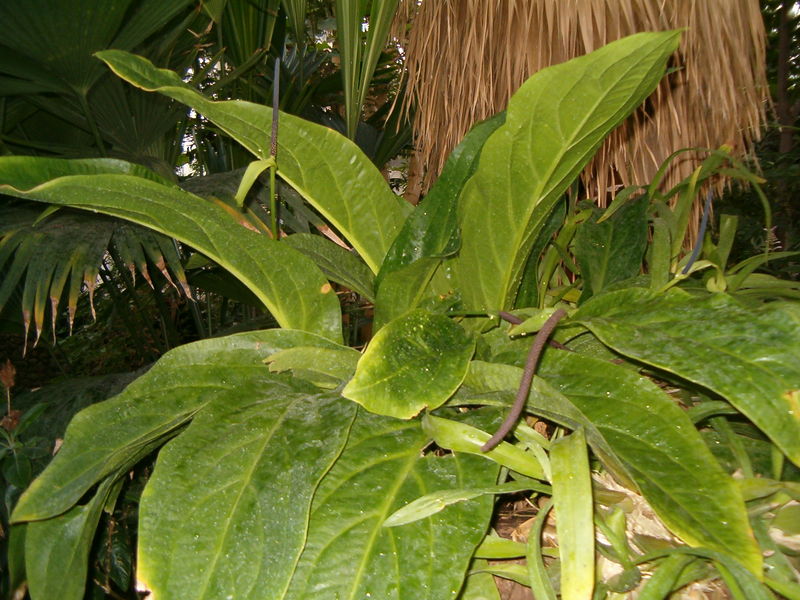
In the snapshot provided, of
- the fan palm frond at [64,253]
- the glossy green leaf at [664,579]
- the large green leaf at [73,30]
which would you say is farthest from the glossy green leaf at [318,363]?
the large green leaf at [73,30]

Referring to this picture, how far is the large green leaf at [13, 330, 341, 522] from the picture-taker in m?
0.46

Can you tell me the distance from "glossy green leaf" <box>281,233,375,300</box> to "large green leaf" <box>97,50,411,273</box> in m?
0.02

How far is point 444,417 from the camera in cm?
50

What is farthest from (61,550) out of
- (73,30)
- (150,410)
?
(73,30)

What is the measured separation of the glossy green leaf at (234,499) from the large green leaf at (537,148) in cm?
20

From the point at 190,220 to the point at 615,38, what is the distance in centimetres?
78

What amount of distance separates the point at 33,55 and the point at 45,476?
0.83m

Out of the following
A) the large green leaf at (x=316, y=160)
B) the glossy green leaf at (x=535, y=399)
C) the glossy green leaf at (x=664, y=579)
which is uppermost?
the large green leaf at (x=316, y=160)

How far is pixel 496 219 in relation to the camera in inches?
21.4

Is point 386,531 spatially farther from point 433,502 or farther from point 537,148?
point 537,148

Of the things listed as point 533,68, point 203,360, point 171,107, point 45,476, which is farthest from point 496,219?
point 171,107

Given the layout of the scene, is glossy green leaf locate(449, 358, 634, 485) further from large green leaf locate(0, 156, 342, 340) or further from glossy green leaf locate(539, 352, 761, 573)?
large green leaf locate(0, 156, 342, 340)

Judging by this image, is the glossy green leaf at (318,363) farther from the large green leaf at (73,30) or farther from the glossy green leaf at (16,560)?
the large green leaf at (73,30)

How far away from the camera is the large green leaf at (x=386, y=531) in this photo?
14.5 inches
